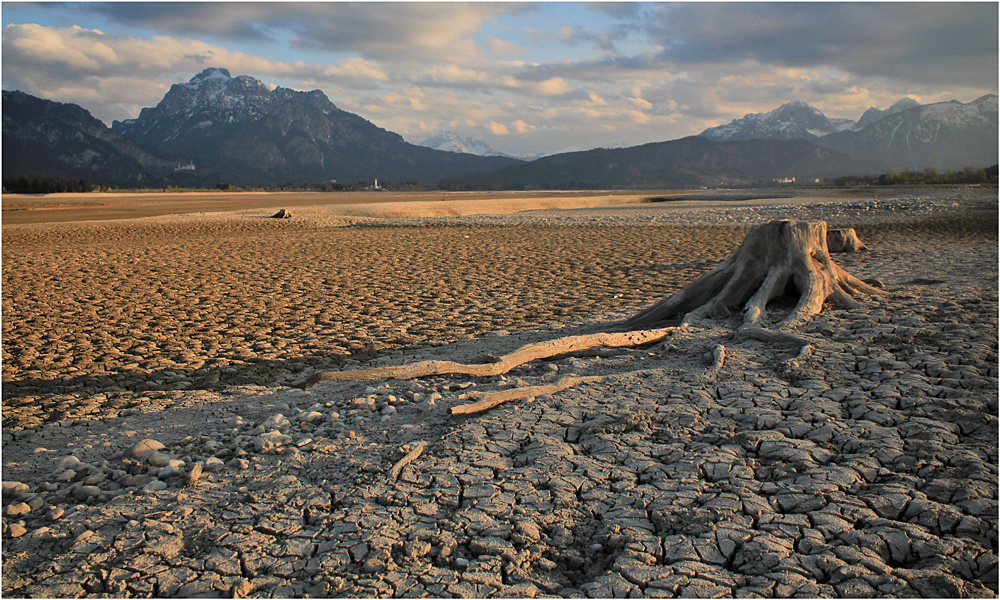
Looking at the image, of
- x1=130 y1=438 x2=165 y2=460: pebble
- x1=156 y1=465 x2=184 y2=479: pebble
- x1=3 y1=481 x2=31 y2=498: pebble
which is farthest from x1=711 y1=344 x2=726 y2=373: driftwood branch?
x1=3 y1=481 x2=31 y2=498: pebble

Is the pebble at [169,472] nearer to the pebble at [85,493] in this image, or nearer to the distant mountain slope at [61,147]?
the pebble at [85,493]

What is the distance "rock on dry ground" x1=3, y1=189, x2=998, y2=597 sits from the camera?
7.48ft

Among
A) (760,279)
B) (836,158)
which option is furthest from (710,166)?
(760,279)

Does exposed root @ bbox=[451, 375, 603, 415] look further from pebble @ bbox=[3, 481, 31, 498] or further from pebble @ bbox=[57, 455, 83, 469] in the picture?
pebble @ bbox=[3, 481, 31, 498]

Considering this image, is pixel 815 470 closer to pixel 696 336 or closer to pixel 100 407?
pixel 696 336

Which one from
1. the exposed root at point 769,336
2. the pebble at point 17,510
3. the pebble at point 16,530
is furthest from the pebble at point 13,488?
the exposed root at point 769,336

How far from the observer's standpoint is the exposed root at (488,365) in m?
4.54

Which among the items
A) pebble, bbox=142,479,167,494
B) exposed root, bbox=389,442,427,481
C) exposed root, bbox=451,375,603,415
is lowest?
pebble, bbox=142,479,167,494

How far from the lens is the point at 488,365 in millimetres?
4617

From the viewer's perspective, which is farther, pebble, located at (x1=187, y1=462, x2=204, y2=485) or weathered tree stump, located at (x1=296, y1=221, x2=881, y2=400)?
weathered tree stump, located at (x1=296, y1=221, x2=881, y2=400)

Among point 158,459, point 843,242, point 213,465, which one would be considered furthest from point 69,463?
point 843,242

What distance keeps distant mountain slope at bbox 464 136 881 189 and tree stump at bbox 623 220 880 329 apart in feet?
486

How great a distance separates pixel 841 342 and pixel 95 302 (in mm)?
8892

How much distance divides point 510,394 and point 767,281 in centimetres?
379
